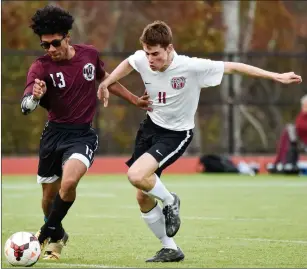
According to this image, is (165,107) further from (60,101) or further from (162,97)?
(60,101)

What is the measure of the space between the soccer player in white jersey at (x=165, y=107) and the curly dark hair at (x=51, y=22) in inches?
25.3

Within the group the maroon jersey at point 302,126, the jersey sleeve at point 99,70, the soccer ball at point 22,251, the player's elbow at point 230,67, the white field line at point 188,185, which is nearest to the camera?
the soccer ball at point 22,251

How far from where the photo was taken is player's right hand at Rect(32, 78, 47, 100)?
9516 millimetres

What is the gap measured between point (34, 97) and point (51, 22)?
0.80 metres

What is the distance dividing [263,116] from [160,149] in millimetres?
15534

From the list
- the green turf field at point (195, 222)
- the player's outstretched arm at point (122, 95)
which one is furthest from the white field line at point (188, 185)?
the player's outstretched arm at point (122, 95)

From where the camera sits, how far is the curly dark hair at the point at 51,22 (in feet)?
32.5

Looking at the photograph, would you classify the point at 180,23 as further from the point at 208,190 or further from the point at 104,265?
the point at 104,265

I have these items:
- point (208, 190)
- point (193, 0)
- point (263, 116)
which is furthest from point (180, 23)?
point (208, 190)

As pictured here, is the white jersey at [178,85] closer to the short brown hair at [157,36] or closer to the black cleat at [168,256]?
the short brown hair at [157,36]

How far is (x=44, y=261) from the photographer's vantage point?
9.51 metres

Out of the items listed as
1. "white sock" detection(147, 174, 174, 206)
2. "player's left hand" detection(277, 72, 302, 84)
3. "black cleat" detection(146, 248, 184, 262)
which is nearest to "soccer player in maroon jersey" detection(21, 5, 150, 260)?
"white sock" detection(147, 174, 174, 206)

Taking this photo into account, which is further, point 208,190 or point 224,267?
point 208,190

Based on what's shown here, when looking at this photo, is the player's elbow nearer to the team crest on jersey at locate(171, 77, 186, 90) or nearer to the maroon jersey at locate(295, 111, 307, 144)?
the team crest on jersey at locate(171, 77, 186, 90)
